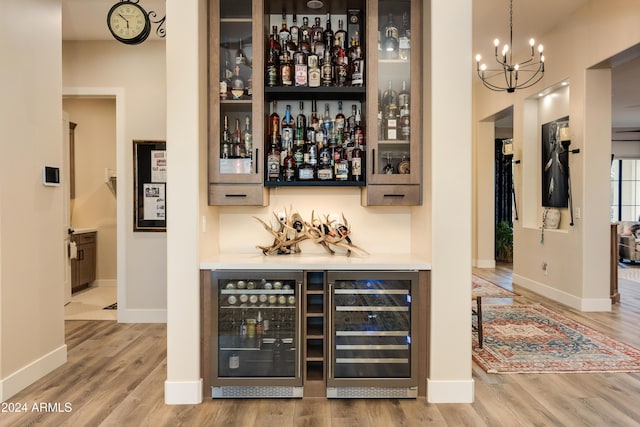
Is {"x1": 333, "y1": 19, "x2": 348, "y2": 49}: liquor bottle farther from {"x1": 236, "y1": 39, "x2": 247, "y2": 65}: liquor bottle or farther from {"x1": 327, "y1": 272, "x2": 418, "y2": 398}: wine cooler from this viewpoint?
{"x1": 327, "y1": 272, "x2": 418, "y2": 398}: wine cooler

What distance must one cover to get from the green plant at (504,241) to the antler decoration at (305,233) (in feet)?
23.9

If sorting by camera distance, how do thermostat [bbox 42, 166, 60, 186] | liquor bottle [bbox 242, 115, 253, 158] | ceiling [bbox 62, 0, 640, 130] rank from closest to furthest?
liquor bottle [bbox 242, 115, 253, 158] → thermostat [bbox 42, 166, 60, 186] → ceiling [bbox 62, 0, 640, 130]

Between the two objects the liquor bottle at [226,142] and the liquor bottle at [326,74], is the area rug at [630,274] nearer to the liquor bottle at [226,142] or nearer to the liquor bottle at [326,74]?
the liquor bottle at [326,74]

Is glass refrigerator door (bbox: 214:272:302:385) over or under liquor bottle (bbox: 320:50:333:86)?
under

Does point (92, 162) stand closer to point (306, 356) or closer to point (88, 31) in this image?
point (88, 31)

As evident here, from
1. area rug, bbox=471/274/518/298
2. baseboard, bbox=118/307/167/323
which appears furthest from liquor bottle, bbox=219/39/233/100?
area rug, bbox=471/274/518/298

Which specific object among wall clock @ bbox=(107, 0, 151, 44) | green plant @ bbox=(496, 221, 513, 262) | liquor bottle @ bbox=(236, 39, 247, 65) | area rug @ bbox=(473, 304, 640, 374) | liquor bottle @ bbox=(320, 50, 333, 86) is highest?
wall clock @ bbox=(107, 0, 151, 44)

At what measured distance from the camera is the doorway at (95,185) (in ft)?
21.9

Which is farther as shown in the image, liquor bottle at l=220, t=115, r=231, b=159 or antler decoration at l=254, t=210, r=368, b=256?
antler decoration at l=254, t=210, r=368, b=256

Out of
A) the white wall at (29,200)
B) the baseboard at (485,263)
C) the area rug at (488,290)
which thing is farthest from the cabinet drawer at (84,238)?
the baseboard at (485,263)

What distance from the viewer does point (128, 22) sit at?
326cm

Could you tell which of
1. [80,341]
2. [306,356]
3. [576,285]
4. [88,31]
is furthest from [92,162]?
[576,285]

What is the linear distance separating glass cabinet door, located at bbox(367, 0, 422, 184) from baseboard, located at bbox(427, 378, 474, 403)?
129 cm

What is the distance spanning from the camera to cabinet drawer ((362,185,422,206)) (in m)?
2.96
